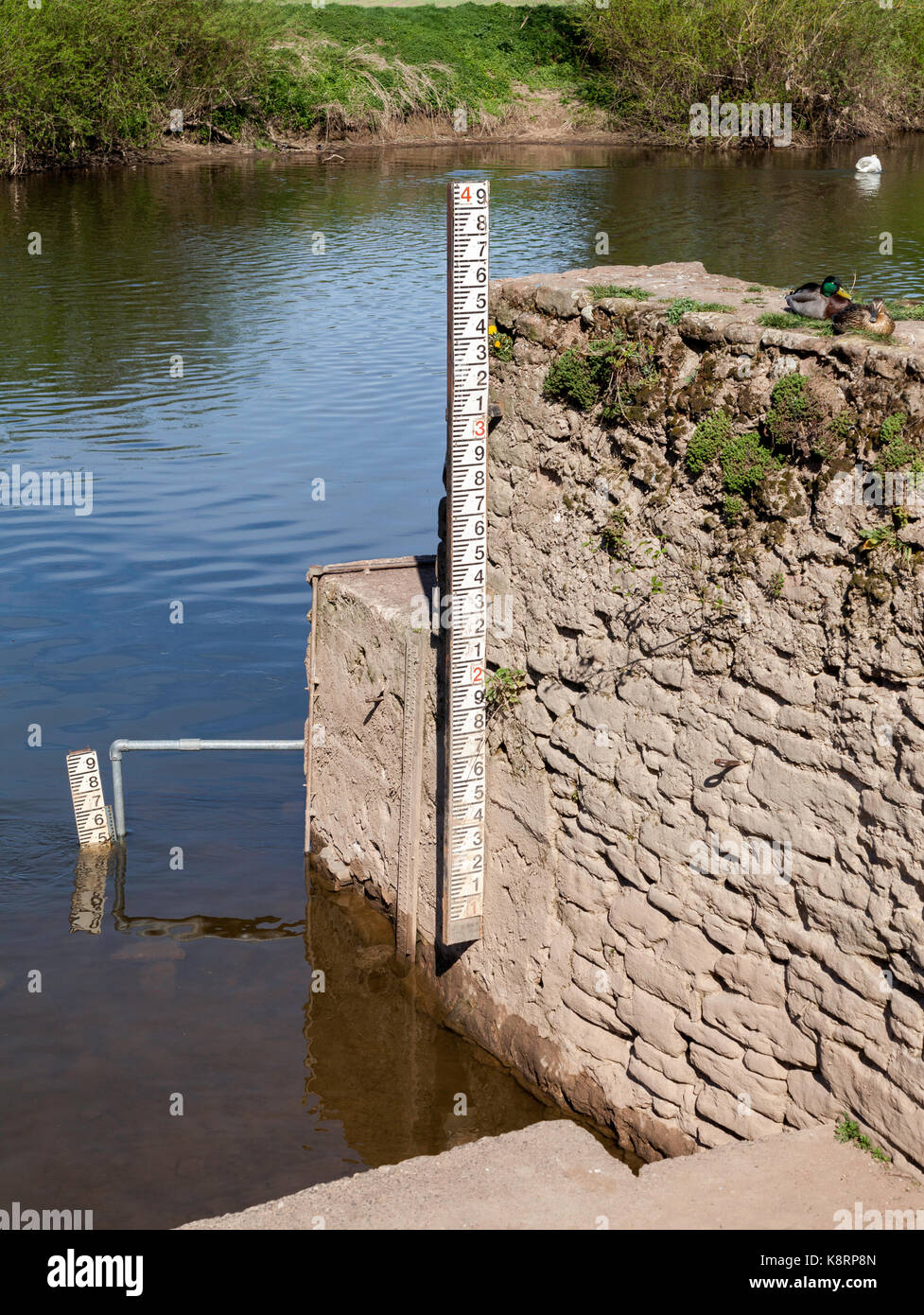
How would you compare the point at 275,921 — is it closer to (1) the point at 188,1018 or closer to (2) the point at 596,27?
(1) the point at 188,1018

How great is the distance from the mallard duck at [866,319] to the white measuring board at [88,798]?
6555 millimetres

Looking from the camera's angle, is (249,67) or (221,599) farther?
(249,67)

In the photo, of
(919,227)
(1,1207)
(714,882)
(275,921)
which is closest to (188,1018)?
(275,921)

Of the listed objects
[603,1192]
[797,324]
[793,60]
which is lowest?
[603,1192]

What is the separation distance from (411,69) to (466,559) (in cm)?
4630

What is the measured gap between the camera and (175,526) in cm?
1616

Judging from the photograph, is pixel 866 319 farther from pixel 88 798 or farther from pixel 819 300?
pixel 88 798

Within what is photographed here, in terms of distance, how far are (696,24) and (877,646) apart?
140 feet

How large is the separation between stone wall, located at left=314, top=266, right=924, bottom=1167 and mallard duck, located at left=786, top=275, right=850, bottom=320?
249 mm

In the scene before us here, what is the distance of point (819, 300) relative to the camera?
18.2 ft

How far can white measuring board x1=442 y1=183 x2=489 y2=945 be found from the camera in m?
6.38

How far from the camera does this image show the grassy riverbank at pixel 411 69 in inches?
1587

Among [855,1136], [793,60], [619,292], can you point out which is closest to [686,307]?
[619,292]

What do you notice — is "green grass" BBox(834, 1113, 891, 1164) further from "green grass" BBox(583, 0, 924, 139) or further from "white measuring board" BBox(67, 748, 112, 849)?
"green grass" BBox(583, 0, 924, 139)
